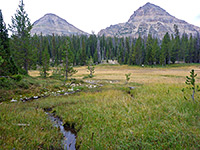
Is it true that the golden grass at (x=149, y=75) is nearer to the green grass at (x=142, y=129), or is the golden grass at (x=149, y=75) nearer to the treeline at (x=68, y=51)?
the treeline at (x=68, y=51)

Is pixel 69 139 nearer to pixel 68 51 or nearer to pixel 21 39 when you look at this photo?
pixel 68 51

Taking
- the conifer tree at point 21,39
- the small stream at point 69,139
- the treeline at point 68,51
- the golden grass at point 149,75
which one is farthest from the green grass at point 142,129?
the conifer tree at point 21,39

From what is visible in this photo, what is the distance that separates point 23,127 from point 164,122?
591cm

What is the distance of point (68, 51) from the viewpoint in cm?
2325

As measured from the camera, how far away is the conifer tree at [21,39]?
25078 millimetres

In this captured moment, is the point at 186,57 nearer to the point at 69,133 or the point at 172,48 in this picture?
the point at 172,48

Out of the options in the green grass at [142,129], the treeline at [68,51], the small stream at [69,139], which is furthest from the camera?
the treeline at [68,51]

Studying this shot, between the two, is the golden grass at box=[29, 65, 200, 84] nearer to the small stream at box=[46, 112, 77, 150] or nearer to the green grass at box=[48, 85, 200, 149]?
the green grass at box=[48, 85, 200, 149]

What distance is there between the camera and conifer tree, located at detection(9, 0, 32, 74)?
987 inches

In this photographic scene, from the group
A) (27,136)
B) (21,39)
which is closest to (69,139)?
(27,136)

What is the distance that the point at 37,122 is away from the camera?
6.02 meters

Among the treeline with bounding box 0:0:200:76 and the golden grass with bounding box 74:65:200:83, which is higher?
the treeline with bounding box 0:0:200:76

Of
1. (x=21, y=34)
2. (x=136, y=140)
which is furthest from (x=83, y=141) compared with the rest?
(x=21, y=34)

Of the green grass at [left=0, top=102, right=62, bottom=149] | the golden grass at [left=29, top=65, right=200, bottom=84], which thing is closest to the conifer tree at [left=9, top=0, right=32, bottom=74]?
the golden grass at [left=29, top=65, right=200, bottom=84]
